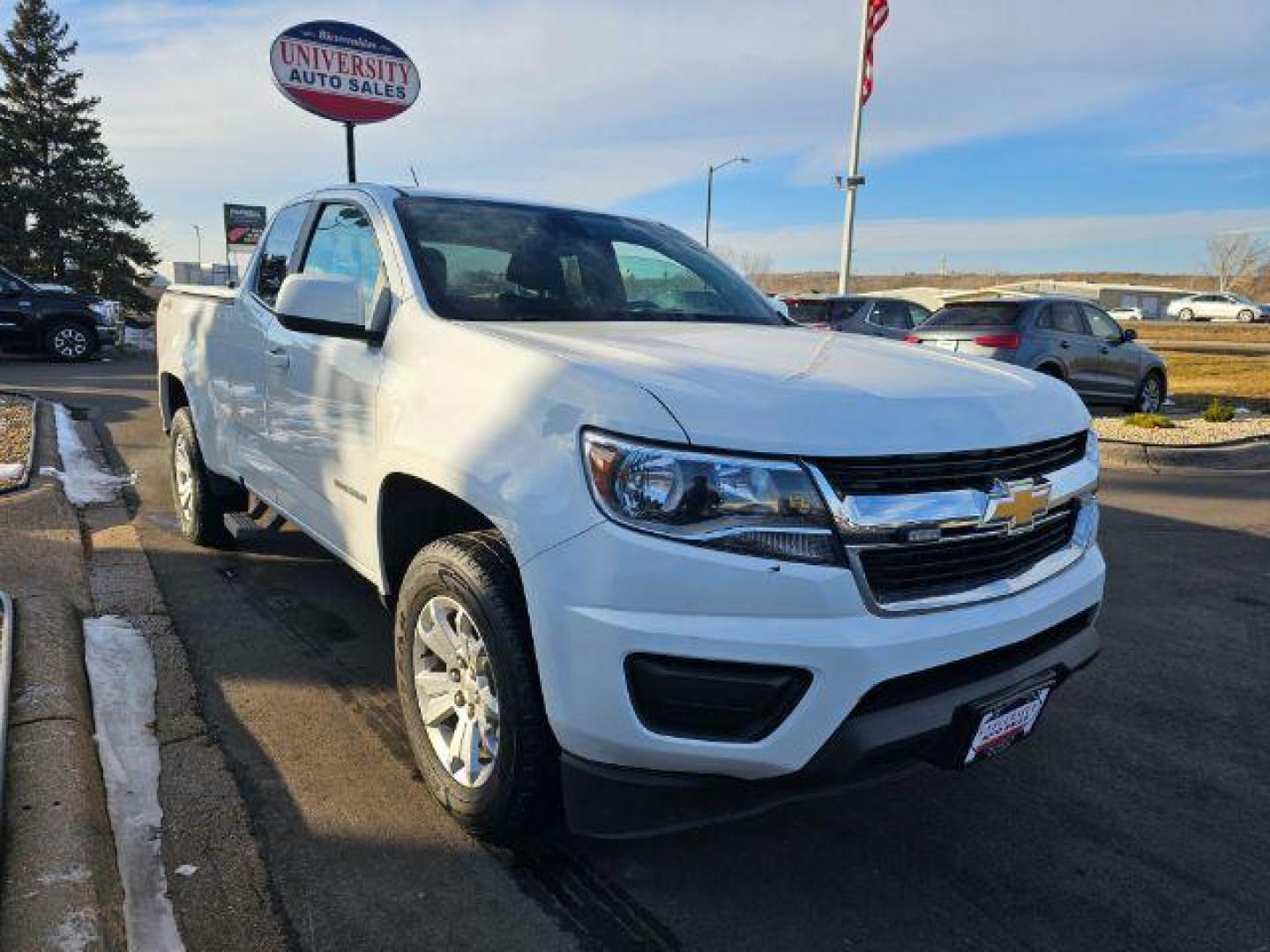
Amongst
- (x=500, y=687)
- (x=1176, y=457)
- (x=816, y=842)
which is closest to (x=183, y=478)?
(x=500, y=687)

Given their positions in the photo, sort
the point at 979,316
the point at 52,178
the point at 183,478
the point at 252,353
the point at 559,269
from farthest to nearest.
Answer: the point at 52,178 → the point at 979,316 → the point at 183,478 → the point at 252,353 → the point at 559,269

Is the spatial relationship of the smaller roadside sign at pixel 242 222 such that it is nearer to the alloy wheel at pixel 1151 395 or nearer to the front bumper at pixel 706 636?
the alloy wheel at pixel 1151 395

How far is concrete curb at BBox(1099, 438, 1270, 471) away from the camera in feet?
30.4

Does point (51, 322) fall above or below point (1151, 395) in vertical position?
above

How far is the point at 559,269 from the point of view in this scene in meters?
3.49

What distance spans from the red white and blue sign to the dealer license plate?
13.0 m

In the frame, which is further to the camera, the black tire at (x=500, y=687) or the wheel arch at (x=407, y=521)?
the wheel arch at (x=407, y=521)

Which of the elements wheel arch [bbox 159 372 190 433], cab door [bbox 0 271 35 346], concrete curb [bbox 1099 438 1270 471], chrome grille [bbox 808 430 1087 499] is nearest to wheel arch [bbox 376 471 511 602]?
chrome grille [bbox 808 430 1087 499]

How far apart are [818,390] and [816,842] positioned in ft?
4.52

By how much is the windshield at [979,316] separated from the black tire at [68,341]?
15393 mm

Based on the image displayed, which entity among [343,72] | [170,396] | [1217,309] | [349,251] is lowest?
[170,396]

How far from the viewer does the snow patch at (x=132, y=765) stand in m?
2.28

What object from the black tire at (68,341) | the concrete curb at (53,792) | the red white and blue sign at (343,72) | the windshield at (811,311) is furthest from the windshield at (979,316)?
the black tire at (68,341)

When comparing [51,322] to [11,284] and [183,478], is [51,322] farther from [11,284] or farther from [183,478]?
[183,478]
